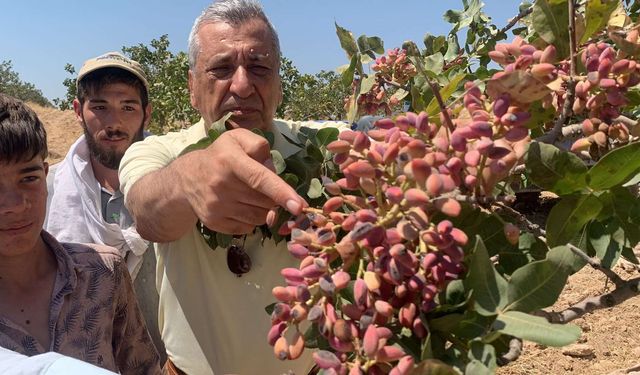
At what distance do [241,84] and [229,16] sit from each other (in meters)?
0.26

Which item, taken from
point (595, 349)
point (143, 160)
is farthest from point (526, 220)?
point (595, 349)

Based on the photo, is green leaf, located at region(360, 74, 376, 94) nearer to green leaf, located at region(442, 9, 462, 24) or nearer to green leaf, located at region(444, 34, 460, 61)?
green leaf, located at region(444, 34, 460, 61)

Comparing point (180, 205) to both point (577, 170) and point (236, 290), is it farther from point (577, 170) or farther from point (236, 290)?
point (577, 170)

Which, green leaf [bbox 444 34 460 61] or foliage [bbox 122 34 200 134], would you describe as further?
foliage [bbox 122 34 200 134]

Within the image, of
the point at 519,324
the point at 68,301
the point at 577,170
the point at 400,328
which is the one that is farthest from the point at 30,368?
the point at 68,301

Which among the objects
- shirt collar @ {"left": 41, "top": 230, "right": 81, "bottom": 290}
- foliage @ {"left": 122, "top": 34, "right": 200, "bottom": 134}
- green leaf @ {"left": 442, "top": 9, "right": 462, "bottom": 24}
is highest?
foliage @ {"left": 122, "top": 34, "right": 200, "bottom": 134}

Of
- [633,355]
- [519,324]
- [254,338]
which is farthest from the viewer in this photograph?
[633,355]

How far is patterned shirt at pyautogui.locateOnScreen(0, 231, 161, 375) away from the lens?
1.80 meters

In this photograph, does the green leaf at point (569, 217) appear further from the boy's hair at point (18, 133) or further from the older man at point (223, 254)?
the boy's hair at point (18, 133)

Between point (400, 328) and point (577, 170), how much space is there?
11.5 inches

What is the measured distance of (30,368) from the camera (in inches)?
31.6

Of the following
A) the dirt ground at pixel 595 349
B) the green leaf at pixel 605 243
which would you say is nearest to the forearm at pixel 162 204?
the green leaf at pixel 605 243

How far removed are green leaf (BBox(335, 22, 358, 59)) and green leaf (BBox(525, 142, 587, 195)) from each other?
2.99 ft

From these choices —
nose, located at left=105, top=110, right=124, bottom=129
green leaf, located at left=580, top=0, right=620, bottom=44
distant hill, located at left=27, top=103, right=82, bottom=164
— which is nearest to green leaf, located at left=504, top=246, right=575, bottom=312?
green leaf, located at left=580, top=0, right=620, bottom=44
